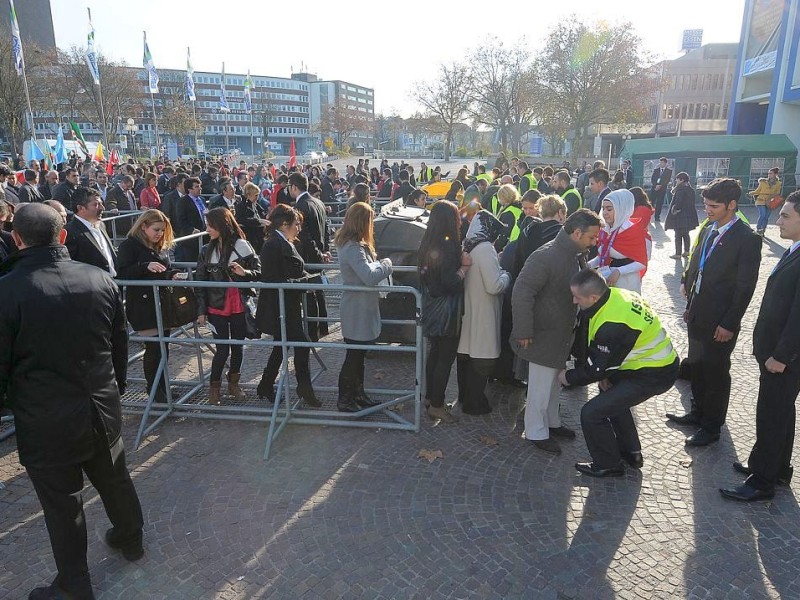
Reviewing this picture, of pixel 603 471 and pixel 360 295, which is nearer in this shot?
pixel 603 471

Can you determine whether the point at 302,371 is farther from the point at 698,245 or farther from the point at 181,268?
the point at 698,245

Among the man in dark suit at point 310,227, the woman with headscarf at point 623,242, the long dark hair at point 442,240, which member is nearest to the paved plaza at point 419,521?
the long dark hair at point 442,240

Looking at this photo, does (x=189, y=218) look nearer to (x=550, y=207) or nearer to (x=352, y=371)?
(x=352, y=371)

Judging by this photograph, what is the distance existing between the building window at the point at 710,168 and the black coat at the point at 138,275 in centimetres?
2486

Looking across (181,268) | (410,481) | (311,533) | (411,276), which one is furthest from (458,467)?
(181,268)

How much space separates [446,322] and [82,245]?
11.0 ft

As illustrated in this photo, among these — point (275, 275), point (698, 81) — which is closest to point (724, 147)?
point (275, 275)

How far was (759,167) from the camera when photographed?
2395cm

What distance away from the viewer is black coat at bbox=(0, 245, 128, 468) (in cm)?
268

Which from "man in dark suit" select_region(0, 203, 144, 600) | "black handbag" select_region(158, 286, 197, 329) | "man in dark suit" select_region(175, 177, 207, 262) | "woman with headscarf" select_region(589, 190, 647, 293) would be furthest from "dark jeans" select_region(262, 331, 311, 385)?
"man in dark suit" select_region(175, 177, 207, 262)

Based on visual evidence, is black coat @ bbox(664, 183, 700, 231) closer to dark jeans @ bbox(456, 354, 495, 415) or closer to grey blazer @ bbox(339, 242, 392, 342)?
dark jeans @ bbox(456, 354, 495, 415)

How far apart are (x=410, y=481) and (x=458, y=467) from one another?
16.7 inches

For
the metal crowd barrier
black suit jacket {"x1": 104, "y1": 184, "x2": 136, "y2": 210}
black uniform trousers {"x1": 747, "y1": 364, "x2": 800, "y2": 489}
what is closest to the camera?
black uniform trousers {"x1": 747, "y1": 364, "x2": 800, "y2": 489}

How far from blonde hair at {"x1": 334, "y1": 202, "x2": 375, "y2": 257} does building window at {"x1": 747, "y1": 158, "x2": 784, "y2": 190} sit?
24.6 metres
